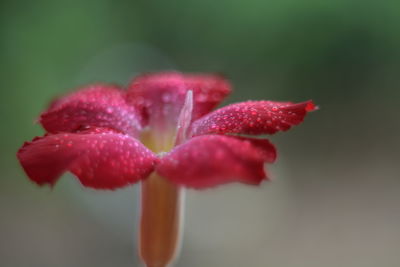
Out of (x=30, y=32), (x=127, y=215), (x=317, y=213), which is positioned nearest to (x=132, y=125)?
(x=127, y=215)

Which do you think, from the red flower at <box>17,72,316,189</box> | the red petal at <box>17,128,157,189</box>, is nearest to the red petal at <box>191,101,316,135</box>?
the red flower at <box>17,72,316,189</box>

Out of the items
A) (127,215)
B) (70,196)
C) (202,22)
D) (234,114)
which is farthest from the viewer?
(202,22)

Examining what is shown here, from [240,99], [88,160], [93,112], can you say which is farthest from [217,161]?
[240,99]

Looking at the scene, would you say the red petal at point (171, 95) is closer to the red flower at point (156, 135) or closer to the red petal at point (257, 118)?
the red flower at point (156, 135)

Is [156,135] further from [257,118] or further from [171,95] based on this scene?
[257,118]

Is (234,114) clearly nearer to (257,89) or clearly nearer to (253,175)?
(253,175)

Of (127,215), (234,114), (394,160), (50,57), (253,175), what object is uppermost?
(50,57)
